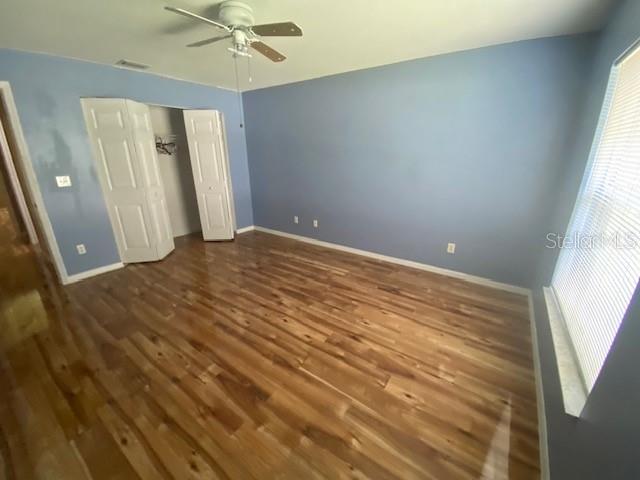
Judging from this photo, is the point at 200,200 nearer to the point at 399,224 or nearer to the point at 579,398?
the point at 399,224

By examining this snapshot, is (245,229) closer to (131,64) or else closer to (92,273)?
(92,273)

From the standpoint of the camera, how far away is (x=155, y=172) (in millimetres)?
3559

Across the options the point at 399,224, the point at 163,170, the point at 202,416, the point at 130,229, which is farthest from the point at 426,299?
the point at 163,170

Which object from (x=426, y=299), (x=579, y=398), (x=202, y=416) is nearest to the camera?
(x=579, y=398)

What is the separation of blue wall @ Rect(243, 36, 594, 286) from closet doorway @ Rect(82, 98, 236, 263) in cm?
114

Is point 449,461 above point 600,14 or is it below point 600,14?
below

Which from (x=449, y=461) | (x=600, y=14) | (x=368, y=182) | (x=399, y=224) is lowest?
(x=449, y=461)

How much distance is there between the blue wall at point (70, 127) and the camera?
259 cm

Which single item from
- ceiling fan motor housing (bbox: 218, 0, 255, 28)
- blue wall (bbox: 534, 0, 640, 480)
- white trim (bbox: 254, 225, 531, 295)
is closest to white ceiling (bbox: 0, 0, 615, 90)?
ceiling fan motor housing (bbox: 218, 0, 255, 28)

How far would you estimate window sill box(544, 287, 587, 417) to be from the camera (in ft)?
3.61

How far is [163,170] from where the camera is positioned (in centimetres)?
454

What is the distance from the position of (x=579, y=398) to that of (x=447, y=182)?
7.50 ft

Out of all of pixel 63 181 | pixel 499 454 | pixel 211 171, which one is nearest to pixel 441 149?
pixel 499 454

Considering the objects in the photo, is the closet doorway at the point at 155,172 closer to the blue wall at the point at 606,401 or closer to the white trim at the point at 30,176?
the white trim at the point at 30,176
